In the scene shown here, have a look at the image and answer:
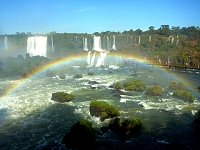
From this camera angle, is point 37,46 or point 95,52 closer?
point 95,52

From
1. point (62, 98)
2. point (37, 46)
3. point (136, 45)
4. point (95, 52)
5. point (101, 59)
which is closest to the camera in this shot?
point (62, 98)

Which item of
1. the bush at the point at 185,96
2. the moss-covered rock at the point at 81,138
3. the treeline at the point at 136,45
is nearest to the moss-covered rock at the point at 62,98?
the moss-covered rock at the point at 81,138

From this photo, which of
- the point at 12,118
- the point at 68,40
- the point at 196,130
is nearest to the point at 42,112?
the point at 12,118

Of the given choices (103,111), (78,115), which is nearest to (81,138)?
(103,111)

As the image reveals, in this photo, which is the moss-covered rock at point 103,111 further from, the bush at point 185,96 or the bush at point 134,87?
the bush at point 134,87

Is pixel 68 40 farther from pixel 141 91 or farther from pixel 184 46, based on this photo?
pixel 141 91

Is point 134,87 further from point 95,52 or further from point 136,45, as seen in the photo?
point 136,45
